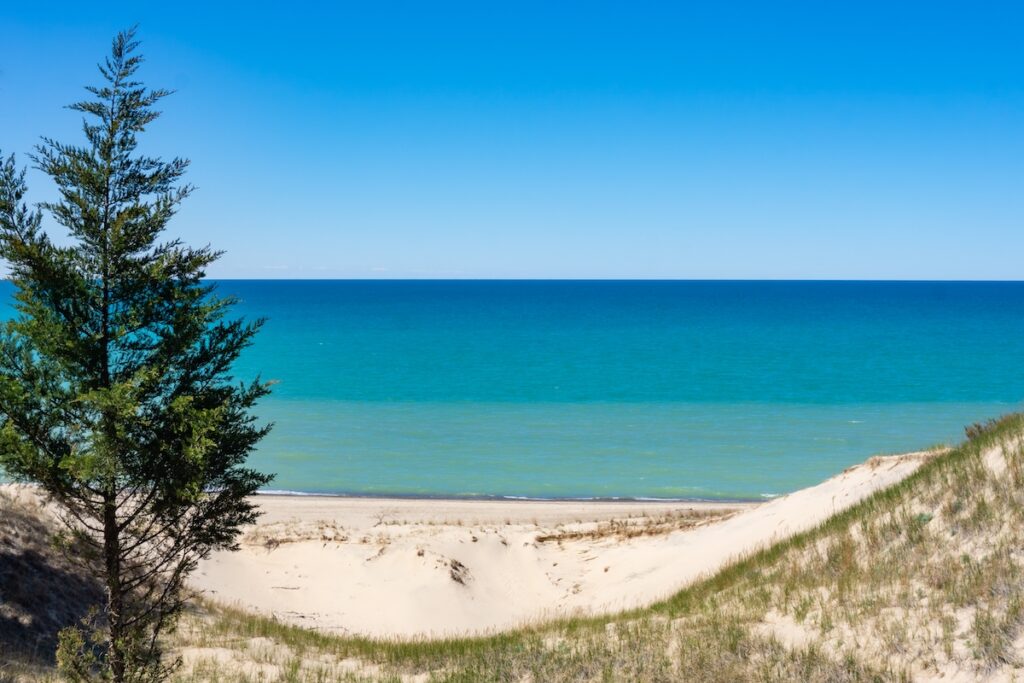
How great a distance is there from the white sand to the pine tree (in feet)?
25.8

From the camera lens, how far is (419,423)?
43.8m

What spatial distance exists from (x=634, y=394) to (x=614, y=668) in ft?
148

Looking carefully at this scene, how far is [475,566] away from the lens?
20.7 m

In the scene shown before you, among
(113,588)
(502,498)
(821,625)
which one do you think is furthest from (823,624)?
(502,498)

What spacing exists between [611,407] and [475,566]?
2965cm

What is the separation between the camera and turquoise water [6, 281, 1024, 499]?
3272 centimetres

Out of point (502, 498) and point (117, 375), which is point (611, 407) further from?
point (117, 375)

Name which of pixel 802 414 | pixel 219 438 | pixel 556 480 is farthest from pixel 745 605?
pixel 802 414

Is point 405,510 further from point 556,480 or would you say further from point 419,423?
point 419,423

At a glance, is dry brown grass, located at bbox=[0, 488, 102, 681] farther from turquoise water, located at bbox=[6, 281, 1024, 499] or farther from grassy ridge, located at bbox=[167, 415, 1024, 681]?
turquoise water, located at bbox=[6, 281, 1024, 499]

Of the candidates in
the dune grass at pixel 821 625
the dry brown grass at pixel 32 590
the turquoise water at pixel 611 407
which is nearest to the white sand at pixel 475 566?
the dune grass at pixel 821 625

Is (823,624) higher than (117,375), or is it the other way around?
(117,375)

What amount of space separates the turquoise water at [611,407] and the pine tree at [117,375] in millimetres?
20697

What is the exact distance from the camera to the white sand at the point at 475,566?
18.2m
